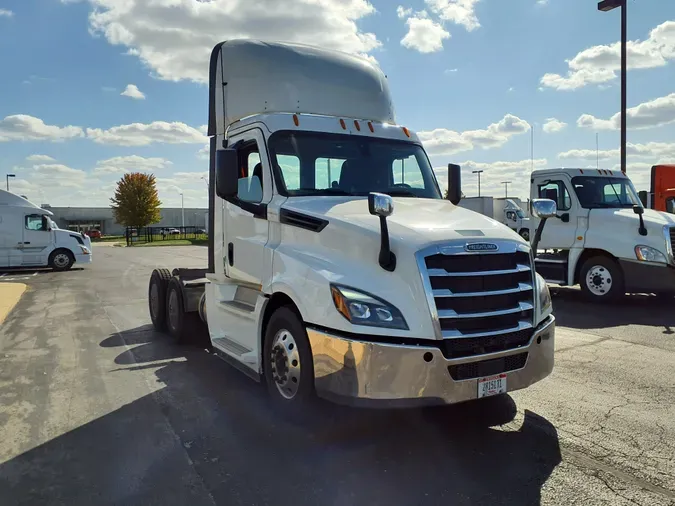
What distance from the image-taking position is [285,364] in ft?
15.1

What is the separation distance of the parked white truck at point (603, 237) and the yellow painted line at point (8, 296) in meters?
11.1

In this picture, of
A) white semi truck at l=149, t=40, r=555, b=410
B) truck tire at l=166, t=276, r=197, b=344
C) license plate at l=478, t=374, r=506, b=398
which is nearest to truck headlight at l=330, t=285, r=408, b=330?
white semi truck at l=149, t=40, r=555, b=410

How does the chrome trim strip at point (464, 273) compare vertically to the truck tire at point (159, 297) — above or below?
above

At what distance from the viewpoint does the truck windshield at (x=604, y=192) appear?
37.4ft

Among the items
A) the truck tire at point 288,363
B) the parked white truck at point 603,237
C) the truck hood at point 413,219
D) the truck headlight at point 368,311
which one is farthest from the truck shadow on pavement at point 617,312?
the truck headlight at point 368,311

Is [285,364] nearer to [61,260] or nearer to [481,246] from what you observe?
[481,246]

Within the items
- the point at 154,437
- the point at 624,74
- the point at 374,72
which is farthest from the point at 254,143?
the point at 624,74

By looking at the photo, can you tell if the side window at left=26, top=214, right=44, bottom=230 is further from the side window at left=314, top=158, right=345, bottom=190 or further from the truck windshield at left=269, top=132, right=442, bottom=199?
the side window at left=314, top=158, right=345, bottom=190

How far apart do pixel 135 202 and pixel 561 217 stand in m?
58.6

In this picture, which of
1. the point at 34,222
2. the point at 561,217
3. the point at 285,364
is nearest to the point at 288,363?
the point at 285,364

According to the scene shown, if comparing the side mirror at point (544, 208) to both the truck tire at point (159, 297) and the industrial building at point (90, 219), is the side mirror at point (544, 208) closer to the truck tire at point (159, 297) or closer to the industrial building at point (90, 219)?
the truck tire at point (159, 297)

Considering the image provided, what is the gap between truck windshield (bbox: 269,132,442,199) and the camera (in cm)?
520

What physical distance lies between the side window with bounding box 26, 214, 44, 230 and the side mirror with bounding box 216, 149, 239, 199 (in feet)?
67.8

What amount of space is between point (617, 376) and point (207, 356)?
4923 millimetres
